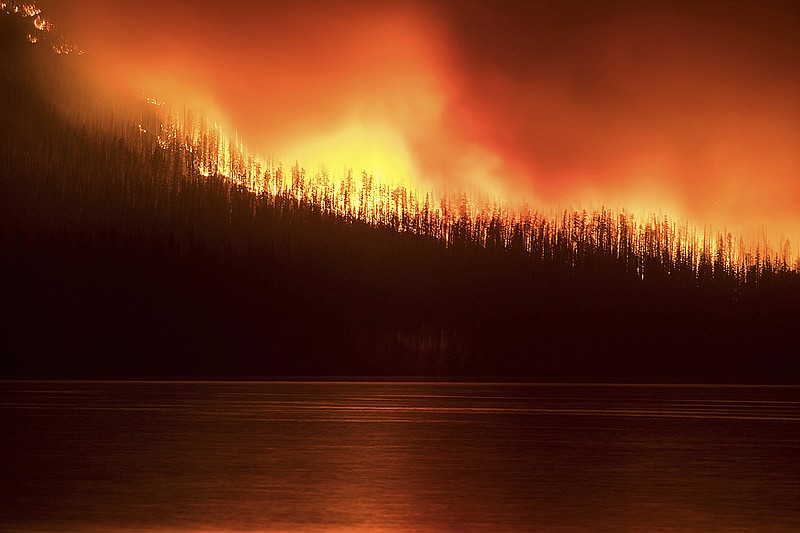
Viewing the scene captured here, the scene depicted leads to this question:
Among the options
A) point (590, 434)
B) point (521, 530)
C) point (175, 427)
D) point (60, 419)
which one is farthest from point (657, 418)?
point (521, 530)

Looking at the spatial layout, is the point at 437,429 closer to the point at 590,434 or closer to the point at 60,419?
the point at 590,434

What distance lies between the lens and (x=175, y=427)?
4644cm

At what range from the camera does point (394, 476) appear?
2869cm

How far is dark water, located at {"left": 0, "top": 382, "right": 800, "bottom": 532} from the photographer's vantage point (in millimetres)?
21219

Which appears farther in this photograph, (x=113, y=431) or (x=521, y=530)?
(x=113, y=431)

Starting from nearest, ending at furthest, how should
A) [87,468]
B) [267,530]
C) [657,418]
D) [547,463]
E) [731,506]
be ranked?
[267,530]
[731,506]
[87,468]
[547,463]
[657,418]

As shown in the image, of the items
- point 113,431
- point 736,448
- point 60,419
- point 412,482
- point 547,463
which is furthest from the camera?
point 60,419

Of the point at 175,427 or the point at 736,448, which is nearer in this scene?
the point at 736,448

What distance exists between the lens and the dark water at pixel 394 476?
69.6 feet

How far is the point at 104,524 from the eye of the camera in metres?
20.3

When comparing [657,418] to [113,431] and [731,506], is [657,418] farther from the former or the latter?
[731,506]

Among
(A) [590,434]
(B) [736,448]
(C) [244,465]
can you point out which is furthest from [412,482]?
(A) [590,434]

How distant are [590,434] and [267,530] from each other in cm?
2620

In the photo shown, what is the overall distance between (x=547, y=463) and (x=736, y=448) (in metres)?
8.47
